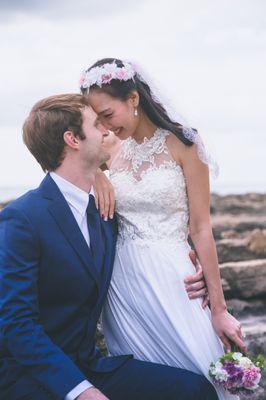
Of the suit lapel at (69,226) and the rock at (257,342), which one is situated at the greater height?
the suit lapel at (69,226)

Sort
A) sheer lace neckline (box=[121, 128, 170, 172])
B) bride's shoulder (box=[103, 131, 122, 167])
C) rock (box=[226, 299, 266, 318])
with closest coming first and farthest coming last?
sheer lace neckline (box=[121, 128, 170, 172])
bride's shoulder (box=[103, 131, 122, 167])
rock (box=[226, 299, 266, 318])

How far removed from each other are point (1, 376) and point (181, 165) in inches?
63.5

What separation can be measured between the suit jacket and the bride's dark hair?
→ 797 millimetres

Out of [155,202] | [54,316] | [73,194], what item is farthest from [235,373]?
[73,194]

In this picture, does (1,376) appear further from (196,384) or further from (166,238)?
(166,238)

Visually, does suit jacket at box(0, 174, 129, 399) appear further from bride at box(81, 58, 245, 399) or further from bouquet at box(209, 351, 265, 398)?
bouquet at box(209, 351, 265, 398)

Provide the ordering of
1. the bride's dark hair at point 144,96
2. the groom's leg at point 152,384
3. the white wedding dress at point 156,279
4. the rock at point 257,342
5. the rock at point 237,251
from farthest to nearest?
the rock at point 237,251 < the rock at point 257,342 < the bride's dark hair at point 144,96 < the white wedding dress at point 156,279 < the groom's leg at point 152,384

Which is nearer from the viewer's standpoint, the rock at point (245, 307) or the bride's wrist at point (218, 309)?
the bride's wrist at point (218, 309)

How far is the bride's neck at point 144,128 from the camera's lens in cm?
461

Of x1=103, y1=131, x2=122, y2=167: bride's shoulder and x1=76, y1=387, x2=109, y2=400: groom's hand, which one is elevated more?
x1=103, y1=131, x2=122, y2=167: bride's shoulder

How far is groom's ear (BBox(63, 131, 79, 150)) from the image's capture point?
3.87 metres

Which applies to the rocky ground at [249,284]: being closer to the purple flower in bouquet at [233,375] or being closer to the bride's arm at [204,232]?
the bride's arm at [204,232]

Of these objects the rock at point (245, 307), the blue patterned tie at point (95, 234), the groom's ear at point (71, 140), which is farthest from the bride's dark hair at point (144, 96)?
the rock at point (245, 307)

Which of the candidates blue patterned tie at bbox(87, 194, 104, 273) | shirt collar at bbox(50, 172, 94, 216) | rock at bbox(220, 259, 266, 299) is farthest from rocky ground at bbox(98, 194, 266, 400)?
shirt collar at bbox(50, 172, 94, 216)
